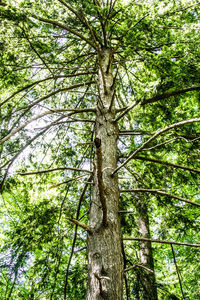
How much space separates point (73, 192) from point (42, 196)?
30.1 inches

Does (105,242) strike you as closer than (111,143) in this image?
Yes

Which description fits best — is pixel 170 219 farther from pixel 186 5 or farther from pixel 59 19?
pixel 59 19

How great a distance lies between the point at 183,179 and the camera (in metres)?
3.77

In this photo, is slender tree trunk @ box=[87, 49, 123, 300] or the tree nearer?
slender tree trunk @ box=[87, 49, 123, 300]

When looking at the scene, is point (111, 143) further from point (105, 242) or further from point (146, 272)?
point (146, 272)

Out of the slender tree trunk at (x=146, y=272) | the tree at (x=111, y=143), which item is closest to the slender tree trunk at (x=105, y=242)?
the tree at (x=111, y=143)

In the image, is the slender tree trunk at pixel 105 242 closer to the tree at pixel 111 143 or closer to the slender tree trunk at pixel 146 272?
the tree at pixel 111 143

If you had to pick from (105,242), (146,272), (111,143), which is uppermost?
(111,143)

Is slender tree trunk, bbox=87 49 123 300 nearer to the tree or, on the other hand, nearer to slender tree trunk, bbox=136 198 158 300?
the tree

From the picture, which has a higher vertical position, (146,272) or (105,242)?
(105,242)

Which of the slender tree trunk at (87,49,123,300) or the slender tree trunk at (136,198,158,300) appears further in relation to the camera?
A: the slender tree trunk at (136,198,158,300)

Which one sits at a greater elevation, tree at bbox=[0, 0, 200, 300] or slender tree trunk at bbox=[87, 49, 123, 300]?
tree at bbox=[0, 0, 200, 300]

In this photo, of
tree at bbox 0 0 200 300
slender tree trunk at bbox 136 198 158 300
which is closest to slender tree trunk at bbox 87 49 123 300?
tree at bbox 0 0 200 300

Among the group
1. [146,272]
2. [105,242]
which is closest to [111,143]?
[105,242]
